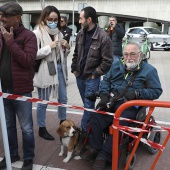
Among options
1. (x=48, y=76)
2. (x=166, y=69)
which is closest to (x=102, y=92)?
(x=48, y=76)

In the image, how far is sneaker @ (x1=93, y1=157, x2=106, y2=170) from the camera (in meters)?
2.74

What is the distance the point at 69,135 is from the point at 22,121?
615 mm

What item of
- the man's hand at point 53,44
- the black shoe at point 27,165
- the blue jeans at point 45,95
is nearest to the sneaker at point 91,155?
the black shoe at point 27,165

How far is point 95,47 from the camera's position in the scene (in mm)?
3496

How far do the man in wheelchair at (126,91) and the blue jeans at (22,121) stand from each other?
671 mm

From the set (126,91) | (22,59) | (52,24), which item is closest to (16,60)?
(22,59)

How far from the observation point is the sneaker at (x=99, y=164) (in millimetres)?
2738

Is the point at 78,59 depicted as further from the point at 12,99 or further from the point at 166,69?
A: the point at 166,69

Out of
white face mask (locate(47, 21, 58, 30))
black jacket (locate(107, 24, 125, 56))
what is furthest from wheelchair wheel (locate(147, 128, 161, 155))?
black jacket (locate(107, 24, 125, 56))

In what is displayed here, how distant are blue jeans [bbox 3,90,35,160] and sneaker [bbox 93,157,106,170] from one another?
2.62 feet

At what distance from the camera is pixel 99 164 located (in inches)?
108

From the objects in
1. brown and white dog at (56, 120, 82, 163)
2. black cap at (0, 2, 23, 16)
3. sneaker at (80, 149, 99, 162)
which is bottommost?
sneaker at (80, 149, 99, 162)

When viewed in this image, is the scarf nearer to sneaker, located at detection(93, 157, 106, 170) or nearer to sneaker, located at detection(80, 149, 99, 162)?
sneaker, located at detection(80, 149, 99, 162)

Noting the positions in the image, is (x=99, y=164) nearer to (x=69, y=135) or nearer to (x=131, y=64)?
(x=69, y=135)
